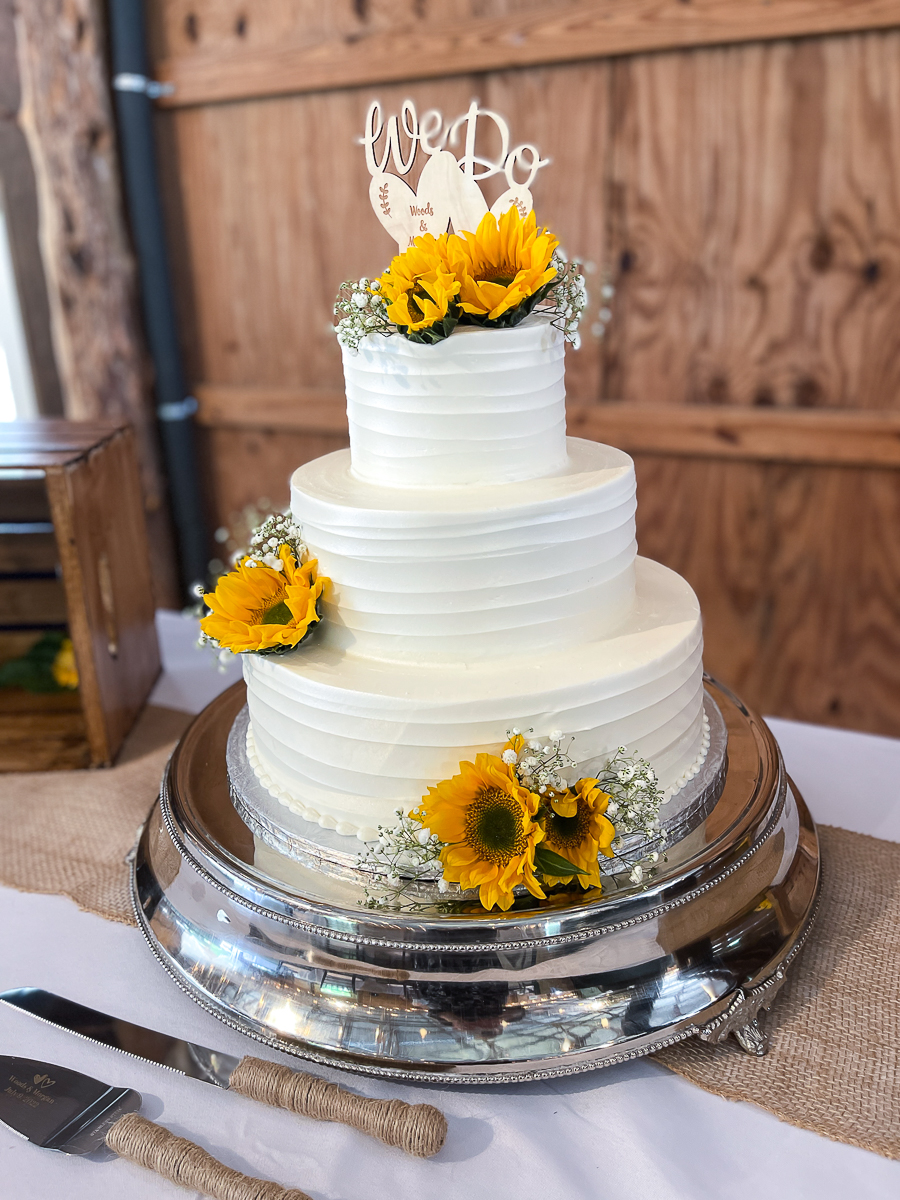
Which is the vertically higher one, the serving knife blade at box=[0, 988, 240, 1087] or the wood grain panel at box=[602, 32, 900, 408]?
the wood grain panel at box=[602, 32, 900, 408]

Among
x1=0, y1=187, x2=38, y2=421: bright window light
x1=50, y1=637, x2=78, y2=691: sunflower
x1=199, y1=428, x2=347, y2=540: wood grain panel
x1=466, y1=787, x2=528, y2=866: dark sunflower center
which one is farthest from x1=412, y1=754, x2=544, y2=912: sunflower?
x1=0, y1=187, x2=38, y2=421: bright window light

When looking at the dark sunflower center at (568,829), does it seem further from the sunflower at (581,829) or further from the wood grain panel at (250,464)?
the wood grain panel at (250,464)

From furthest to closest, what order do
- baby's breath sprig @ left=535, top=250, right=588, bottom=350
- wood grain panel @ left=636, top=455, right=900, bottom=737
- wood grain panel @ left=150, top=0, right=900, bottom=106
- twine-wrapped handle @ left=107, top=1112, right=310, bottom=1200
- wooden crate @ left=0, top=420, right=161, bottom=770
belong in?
wood grain panel @ left=636, top=455, right=900, bottom=737 < wood grain panel @ left=150, top=0, right=900, bottom=106 < wooden crate @ left=0, top=420, right=161, bottom=770 < baby's breath sprig @ left=535, top=250, right=588, bottom=350 < twine-wrapped handle @ left=107, top=1112, right=310, bottom=1200

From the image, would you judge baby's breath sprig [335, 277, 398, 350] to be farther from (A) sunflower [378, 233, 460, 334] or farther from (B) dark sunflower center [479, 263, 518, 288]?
(B) dark sunflower center [479, 263, 518, 288]

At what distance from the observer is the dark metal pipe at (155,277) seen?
9.50 ft

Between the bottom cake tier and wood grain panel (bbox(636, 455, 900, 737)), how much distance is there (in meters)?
1.66

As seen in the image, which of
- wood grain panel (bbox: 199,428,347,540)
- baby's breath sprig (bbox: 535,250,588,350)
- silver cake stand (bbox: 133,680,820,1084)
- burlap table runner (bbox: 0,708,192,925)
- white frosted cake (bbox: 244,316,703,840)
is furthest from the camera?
wood grain panel (bbox: 199,428,347,540)

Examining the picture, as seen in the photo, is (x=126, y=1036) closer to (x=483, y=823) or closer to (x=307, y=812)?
(x=307, y=812)

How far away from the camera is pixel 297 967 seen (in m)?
0.99

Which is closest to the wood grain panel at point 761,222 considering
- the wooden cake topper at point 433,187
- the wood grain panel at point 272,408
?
the wood grain panel at point 272,408

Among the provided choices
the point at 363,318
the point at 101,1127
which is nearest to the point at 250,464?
the point at 363,318

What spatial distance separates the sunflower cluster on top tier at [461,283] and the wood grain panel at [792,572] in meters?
1.78

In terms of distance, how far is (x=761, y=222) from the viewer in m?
2.45

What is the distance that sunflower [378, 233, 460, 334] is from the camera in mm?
1038
